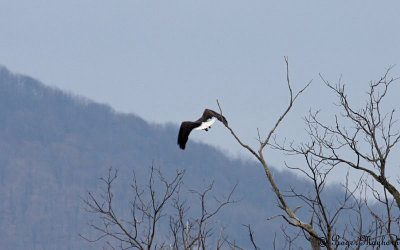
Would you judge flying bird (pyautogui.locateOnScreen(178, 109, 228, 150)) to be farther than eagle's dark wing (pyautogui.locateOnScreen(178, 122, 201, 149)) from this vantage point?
No

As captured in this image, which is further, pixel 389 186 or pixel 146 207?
pixel 146 207

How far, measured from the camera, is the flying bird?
34.4 feet

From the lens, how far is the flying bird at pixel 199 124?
34.4 ft

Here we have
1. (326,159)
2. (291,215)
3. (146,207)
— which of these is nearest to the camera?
(291,215)

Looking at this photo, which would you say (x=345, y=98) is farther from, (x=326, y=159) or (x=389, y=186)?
(x=389, y=186)

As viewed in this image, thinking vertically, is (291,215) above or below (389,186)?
below

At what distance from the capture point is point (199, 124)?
10805 millimetres

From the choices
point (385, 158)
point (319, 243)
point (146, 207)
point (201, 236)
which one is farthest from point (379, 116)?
point (146, 207)

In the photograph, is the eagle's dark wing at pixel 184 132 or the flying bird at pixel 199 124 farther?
the eagle's dark wing at pixel 184 132

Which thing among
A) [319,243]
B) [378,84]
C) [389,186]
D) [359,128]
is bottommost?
[319,243]

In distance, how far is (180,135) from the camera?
11133mm

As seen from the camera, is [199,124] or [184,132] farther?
[184,132]

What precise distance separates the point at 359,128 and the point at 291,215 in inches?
72.4

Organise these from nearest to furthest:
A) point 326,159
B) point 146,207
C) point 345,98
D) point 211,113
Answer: point 326,159 < point 345,98 < point 211,113 < point 146,207
